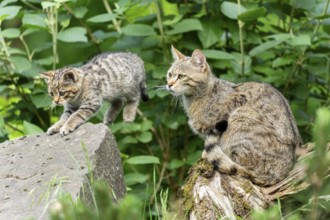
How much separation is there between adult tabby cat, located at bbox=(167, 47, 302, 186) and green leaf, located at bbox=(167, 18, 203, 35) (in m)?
0.84

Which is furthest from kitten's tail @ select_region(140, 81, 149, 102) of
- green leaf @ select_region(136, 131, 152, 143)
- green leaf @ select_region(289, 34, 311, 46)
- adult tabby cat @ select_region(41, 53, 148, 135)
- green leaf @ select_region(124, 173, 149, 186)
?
green leaf @ select_region(289, 34, 311, 46)

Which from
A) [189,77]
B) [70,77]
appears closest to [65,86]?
[70,77]

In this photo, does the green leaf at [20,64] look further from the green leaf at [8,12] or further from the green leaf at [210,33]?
the green leaf at [210,33]

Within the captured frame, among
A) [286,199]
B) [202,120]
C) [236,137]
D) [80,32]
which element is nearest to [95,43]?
[80,32]

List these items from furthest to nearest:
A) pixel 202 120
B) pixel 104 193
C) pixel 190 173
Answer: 1. pixel 202 120
2. pixel 190 173
3. pixel 104 193

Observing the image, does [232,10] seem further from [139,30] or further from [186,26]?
[139,30]

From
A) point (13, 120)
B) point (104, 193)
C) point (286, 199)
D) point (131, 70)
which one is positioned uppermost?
point (104, 193)

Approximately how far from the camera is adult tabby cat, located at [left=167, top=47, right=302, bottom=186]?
5469 millimetres

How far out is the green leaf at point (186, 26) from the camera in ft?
23.9

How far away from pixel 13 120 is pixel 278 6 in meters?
3.24

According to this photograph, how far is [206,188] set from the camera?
5176 mm

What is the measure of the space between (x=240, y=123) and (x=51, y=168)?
1.54m

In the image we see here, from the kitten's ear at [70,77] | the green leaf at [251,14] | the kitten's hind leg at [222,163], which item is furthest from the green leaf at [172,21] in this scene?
the kitten's hind leg at [222,163]

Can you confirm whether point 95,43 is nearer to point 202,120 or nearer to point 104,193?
point 202,120
